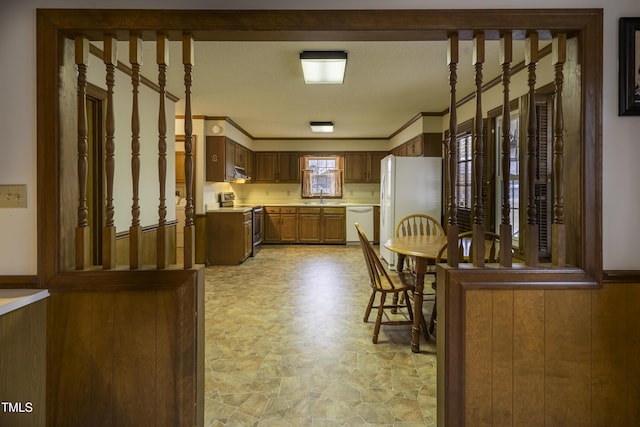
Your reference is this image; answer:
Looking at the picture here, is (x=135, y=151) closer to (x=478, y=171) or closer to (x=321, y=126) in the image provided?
(x=478, y=171)

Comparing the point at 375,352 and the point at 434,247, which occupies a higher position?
the point at 434,247

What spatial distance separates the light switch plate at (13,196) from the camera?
1636 millimetres

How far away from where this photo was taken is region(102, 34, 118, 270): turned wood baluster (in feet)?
5.29

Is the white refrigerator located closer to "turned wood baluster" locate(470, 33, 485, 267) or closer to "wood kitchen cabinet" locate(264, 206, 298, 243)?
"wood kitchen cabinet" locate(264, 206, 298, 243)

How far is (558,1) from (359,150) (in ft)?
22.2

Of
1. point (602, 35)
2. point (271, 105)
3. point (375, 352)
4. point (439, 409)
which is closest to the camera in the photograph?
point (602, 35)

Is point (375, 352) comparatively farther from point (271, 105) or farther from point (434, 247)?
point (271, 105)

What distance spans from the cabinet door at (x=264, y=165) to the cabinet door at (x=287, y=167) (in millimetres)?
113

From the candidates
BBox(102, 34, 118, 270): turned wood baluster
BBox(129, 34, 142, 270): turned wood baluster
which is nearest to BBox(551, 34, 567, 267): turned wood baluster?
BBox(129, 34, 142, 270): turned wood baluster

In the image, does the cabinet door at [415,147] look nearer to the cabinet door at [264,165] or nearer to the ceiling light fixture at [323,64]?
the ceiling light fixture at [323,64]

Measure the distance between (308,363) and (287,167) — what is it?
243 inches

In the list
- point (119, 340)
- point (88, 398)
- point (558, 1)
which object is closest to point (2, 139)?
point (119, 340)

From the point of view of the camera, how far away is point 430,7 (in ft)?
5.33

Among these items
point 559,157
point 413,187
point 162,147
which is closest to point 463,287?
point 559,157
